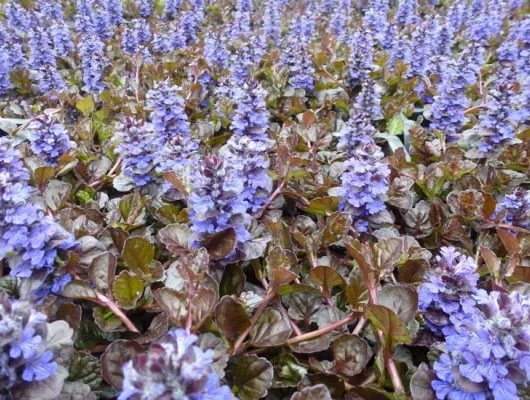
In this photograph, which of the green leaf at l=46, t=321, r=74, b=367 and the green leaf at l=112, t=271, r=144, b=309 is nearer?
the green leaf at l=46, t=321, r=74, b=367

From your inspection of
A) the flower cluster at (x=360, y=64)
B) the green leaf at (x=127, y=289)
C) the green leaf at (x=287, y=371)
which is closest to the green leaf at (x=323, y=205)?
the green leaf at (x=287, y=371)

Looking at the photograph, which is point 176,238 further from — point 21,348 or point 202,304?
point 21,348

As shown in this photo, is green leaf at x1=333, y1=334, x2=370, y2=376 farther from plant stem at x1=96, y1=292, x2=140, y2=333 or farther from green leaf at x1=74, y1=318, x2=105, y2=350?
green leaf at x1=74, y1=318, x2=105, y2=350

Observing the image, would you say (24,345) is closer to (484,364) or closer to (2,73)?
(484,364)

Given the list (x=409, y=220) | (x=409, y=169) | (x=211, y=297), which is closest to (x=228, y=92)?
(x=409, y=169)

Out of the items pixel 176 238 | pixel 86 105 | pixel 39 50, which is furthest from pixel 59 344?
pixel 39 50

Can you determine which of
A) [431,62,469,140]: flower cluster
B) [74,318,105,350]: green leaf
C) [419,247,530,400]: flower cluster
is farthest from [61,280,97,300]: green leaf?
[431,62,469,140]: flower cluster

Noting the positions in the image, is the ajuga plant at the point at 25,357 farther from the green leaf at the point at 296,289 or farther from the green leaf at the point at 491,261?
the green leaf at the point at 491,261
